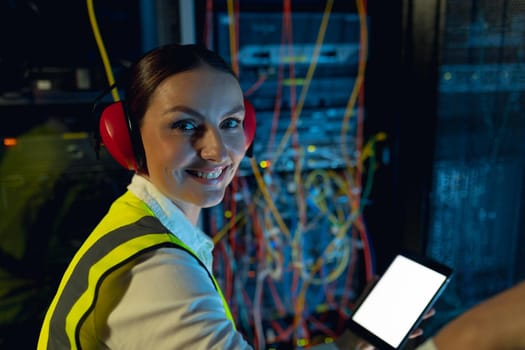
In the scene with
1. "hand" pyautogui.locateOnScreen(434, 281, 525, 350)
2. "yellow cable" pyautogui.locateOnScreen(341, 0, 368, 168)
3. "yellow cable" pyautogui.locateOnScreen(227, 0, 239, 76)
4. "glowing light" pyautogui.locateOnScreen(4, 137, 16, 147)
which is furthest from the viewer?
"yellow cable" pyautogui.locateOnScreen(341, 0, 368, 168)

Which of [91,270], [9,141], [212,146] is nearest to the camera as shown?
[91,270]

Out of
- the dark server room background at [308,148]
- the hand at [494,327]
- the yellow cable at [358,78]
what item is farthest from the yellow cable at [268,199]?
the hand at [494,327]

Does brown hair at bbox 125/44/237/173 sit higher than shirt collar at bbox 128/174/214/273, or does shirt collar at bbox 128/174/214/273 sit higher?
brown hair at bbox 125/44/237/173

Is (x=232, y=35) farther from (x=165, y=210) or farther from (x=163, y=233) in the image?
(x=163, y=233)

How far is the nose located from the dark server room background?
0.76 metres

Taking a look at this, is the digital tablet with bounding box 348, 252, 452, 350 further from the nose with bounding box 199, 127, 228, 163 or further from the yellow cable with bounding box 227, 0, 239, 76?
the yellow cable with bounding box 227, 0, 239, 76

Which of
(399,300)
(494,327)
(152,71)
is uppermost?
(152,71)

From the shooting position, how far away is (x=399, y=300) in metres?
1.14

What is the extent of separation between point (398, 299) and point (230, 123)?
2.01 feet

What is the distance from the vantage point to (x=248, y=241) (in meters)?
1.88

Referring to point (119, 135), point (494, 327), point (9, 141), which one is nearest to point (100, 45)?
point (9, 141)

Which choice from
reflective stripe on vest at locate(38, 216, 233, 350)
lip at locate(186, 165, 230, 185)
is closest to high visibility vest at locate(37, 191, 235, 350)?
reflective stripe on vest at locate(38, 216, 233, 350)

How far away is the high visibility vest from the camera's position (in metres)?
0.78

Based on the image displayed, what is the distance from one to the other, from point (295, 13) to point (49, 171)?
1.07 metres
